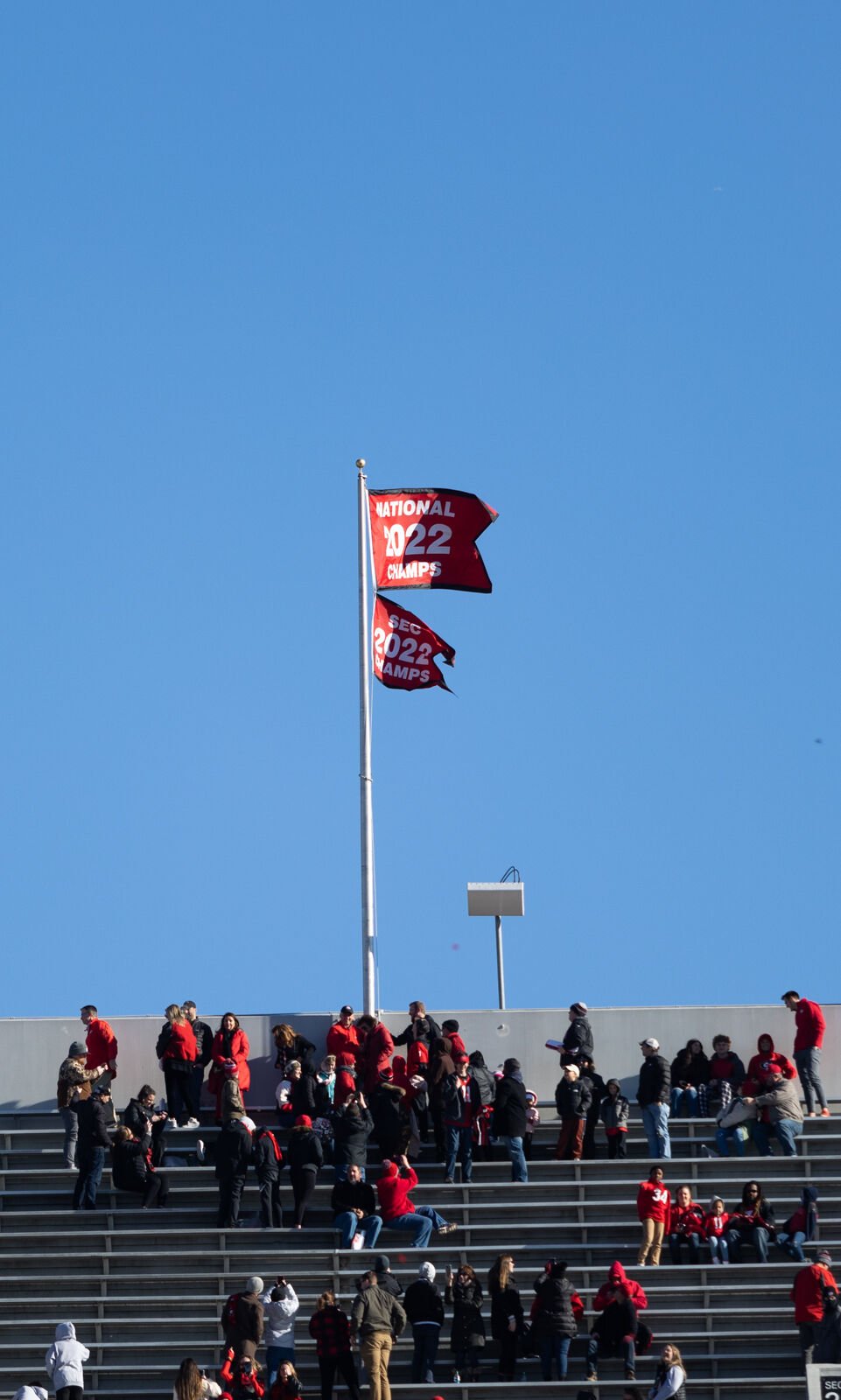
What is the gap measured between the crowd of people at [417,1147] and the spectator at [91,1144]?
3cm

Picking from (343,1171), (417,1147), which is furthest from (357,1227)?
(417,1147)

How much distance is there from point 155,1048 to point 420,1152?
382 centimetres

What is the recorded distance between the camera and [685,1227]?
26.4 metres

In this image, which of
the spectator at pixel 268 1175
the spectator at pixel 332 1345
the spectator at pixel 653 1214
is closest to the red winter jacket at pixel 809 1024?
the spectator at pixel 653 1214

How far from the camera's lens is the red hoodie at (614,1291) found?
961 inches

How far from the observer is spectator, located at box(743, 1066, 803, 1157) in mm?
28062

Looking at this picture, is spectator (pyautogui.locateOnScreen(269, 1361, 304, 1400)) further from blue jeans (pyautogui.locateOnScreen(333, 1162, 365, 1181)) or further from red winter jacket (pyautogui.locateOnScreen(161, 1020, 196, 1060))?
red winter jacket (pyautogui.locateOnScreen(161, 1020, 196, 1060))

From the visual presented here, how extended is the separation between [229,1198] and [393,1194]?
189 centimetres

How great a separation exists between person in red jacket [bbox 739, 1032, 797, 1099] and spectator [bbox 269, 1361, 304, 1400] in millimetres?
7410

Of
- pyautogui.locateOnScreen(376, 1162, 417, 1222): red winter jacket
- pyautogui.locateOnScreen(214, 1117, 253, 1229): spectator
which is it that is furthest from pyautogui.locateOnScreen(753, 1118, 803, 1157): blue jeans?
pyautogui.locateOnScreen(214, 1117, 253, 1229): spectator

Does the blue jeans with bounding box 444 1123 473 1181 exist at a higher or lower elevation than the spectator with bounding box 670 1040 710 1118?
lower

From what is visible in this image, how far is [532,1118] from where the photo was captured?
28969mm

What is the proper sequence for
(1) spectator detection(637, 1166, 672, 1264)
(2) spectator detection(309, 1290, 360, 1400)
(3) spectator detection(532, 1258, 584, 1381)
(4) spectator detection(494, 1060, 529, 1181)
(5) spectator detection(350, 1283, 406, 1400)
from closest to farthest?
(5) spectator detection(350, 1283, 406, 1400) → (2) spectator detection(309, 1290, 360, 1400) → (3) spectator detection(532, 1258, 584, 1381) → (1) spectator detection(637, 1166, 672, 1264) → (4) spectator detection(494, 1060, 529, 1181)

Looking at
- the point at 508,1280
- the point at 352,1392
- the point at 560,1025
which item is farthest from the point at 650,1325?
the point at 560,1025
